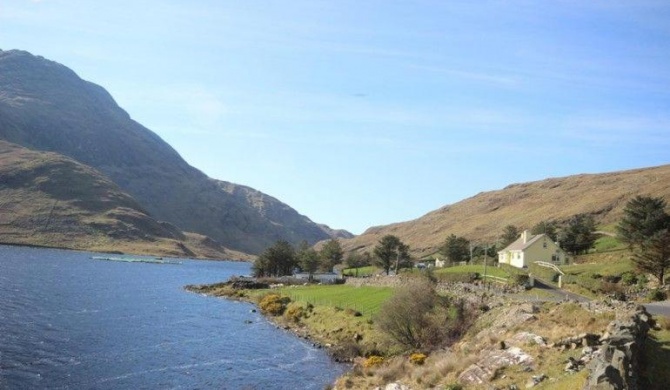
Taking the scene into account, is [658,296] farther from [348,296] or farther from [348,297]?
[348,296]

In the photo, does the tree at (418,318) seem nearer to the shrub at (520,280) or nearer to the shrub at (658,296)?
the shrub at (520,280)

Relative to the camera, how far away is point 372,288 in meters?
86.2

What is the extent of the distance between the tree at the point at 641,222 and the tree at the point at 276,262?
87.7 m

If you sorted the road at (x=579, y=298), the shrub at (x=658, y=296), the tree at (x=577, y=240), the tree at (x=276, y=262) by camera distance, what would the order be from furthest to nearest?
the tree at (x=276, y=262), the tree at (x=577, y=240), the shrub at (x=658, y=296), the road at (x=579, y=298)

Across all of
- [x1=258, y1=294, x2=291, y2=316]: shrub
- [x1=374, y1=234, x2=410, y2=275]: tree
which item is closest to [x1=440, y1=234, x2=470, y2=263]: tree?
[x1=374, y1=234, x2=410, y2=275]: tree

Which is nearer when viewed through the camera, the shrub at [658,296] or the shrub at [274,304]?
the shrub at [658,296]

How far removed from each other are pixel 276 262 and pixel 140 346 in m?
95.3

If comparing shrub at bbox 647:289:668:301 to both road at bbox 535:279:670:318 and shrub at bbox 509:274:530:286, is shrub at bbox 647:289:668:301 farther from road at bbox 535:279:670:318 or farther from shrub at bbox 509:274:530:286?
shrub at bbox 509:274:530:286

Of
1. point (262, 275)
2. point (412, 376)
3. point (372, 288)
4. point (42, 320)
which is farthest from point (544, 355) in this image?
point (262, 275)

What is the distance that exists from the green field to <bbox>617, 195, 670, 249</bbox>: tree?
34475 mm

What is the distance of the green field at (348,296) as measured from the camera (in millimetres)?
71875

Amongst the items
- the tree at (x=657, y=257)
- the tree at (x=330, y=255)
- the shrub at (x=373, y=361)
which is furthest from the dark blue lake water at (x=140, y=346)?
the tree at (x=330, y=255)

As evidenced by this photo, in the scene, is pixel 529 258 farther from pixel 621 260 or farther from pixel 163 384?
pixel 163 384

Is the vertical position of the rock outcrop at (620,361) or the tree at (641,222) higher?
the tree at (641,222)
